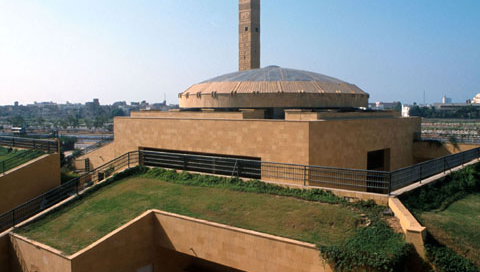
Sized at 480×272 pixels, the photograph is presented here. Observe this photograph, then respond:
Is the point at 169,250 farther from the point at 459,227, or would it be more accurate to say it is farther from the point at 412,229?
the point at 459,227

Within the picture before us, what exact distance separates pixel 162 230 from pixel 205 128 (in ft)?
19.7

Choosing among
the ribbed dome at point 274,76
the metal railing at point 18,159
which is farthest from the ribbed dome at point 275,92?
the metal railing at point 18,159

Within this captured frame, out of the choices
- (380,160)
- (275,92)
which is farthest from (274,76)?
(380,160)

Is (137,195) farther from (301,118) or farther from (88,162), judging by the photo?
(88,162)

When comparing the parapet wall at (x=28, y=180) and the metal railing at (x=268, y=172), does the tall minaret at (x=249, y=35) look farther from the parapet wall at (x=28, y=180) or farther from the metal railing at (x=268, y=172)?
the parapet wall at (x=28, y=180)

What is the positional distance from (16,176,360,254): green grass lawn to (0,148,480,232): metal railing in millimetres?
1365

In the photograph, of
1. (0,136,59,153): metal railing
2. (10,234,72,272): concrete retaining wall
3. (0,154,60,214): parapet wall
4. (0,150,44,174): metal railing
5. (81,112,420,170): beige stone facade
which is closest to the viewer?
(10,234,72,272): concrete retaining wall

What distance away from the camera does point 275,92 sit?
18.5 m

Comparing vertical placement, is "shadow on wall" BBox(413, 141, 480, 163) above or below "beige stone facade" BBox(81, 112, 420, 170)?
below

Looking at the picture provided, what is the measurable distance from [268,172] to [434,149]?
36.5ft

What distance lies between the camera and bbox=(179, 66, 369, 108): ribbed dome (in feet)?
60.7

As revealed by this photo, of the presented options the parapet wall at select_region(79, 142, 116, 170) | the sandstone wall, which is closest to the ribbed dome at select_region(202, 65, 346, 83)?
the parapet wall at select_region(79, 142, 116, 170)

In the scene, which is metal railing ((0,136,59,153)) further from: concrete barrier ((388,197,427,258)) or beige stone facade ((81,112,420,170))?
concrete barrier ((388,197,427,258))

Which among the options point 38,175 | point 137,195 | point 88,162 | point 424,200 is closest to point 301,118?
point 424,200
